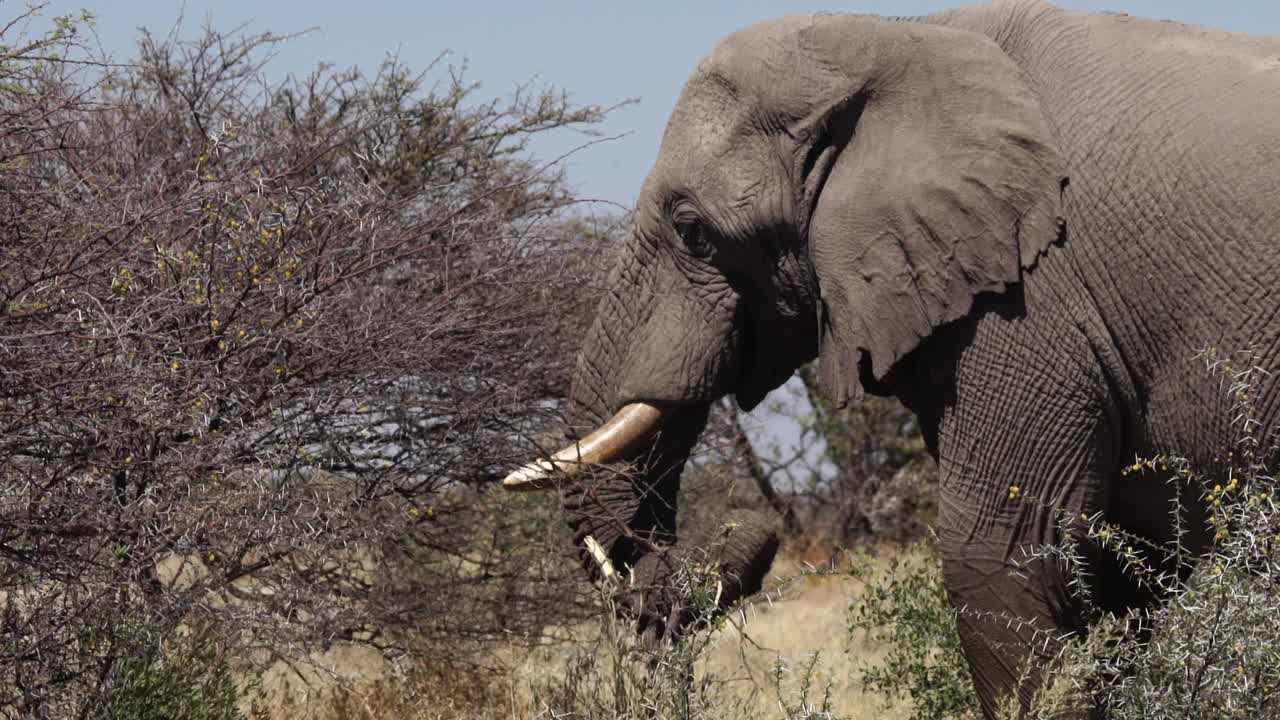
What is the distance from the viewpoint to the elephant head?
16.0ft

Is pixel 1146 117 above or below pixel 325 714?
above

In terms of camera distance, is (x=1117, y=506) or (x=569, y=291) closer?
(x=1117, y=506)

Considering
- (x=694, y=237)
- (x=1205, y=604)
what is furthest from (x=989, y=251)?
(x=1205, y=604)

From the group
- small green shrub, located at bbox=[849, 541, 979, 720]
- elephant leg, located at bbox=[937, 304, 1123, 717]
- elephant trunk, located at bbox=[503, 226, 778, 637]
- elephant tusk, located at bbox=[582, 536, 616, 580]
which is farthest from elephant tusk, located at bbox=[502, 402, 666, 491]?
small green shrub, located at bbox=[849, 541, 979, 720]

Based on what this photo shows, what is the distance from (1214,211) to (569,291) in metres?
3.77

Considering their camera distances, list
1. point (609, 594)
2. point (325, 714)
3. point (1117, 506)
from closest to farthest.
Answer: point (609, 594) → point (1117, 506) → point (325, 714)

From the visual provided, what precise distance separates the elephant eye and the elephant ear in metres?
0.32

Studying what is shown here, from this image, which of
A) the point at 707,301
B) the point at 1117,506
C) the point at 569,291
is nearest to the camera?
the point at 1117,506

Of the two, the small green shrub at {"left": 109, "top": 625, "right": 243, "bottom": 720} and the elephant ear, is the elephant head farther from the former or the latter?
the small green shrub at {"left": 109, "top": 625, "right": 243, "bottom": 720}

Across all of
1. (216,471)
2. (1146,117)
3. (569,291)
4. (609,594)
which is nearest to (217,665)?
(216,471)

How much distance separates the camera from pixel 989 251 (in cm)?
483

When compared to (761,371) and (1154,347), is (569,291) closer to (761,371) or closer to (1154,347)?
(761,371)

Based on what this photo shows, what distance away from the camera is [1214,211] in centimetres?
455

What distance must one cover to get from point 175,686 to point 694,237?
1.99 meters
